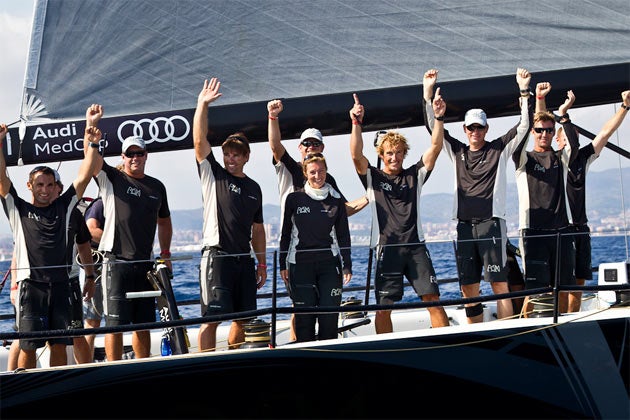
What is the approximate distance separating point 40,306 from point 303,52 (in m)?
2.21

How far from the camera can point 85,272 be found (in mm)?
4930

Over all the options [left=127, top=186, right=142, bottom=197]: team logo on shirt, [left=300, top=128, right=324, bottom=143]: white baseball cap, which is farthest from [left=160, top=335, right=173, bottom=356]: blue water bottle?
[left=300, top=128, right=324, bottom=143]: white baseball cap

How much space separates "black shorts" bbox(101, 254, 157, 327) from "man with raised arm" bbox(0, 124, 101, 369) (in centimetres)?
19

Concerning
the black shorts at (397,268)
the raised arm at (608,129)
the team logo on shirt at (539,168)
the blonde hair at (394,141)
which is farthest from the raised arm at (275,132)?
the raised arm at (608,129)

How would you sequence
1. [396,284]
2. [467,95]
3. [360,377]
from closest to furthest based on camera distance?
[360,377] → [396,284] → [467,95]

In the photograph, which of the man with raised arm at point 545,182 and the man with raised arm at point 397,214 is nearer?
the man with raised arm at point 397,214

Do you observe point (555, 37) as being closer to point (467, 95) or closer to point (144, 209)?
point (467, 95)

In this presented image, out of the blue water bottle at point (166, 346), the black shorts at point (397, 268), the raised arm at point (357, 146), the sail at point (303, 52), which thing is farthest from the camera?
the sail at point (303, 52)

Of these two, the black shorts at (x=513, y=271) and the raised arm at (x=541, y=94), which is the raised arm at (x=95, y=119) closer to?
the black shorts at (x=513, y=271)

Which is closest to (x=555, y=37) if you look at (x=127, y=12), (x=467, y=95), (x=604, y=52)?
(x=604, y=52)

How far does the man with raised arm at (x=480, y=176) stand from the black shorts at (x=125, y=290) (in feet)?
5.17

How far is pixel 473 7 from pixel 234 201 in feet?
6.53

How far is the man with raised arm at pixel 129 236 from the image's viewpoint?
4758 millimetres

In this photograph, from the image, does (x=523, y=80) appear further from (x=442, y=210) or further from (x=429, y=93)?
(x=442, y=210)
